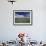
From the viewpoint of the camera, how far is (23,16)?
5035 mm

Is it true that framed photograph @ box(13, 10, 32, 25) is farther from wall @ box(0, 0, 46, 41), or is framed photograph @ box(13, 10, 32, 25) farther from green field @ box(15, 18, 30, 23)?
wall @ box(0, 0, 46, 41)

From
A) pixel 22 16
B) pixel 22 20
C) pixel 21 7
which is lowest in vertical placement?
pixel 22 20

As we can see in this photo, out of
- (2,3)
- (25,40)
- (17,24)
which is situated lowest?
(25,40)

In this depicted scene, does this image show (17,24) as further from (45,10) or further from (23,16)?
(45,10)

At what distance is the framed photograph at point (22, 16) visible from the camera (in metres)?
5.02

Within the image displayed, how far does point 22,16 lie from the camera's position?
198 inches

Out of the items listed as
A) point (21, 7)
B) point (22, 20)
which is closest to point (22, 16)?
point (22, 20)

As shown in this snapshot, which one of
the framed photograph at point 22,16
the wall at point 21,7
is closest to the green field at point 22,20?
Result: the framed photograph at point 22,16

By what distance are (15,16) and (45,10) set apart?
115 cm

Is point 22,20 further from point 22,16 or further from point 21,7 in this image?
point 21,7

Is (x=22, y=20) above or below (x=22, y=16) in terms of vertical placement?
below

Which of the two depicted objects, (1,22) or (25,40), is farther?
(1,22)

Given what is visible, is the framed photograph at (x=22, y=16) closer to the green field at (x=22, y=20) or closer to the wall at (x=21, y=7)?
the green field at (x=22, y=20)

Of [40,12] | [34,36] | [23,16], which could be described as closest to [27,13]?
[23,16]
